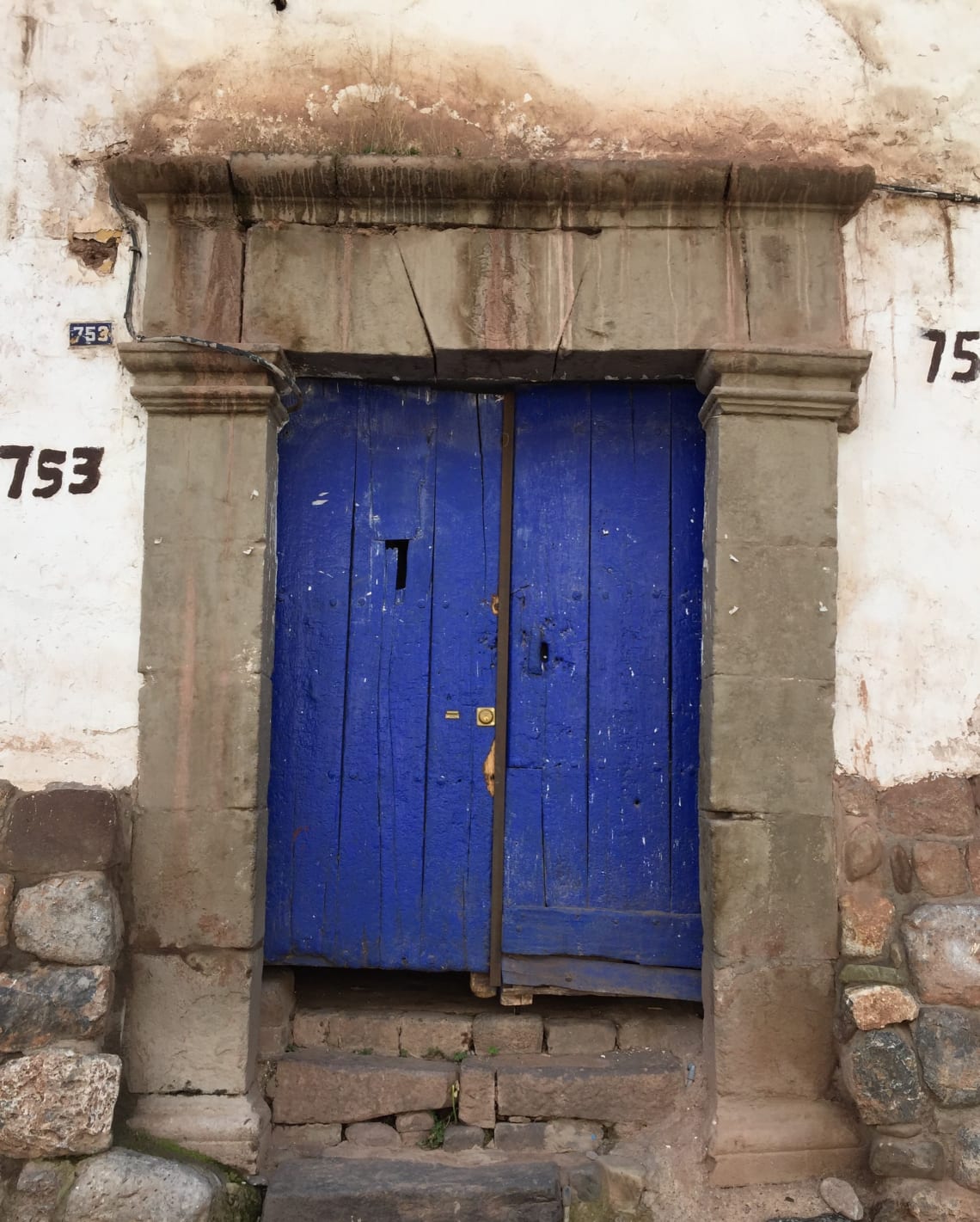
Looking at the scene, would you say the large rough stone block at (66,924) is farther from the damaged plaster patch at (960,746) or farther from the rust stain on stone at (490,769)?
the damaged plaster patch at (960,746)

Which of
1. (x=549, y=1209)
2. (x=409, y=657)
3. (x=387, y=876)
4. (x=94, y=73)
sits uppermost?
(x=94, y=73)

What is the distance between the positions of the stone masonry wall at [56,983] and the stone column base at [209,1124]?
15cm

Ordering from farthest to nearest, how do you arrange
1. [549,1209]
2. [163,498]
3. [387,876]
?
[387,876], [163,498], [549,1209]

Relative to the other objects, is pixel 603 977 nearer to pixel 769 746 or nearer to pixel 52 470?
pixel 769 746

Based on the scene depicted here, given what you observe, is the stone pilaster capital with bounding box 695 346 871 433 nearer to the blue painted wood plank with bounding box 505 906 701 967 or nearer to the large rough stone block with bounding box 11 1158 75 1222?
the blue painted wood plank with bounding box 505 906 701 967

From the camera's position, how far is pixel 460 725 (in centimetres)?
307

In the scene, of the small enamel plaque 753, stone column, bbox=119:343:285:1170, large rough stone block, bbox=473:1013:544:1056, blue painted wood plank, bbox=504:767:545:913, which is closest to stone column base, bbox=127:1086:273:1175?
stone column, bbox=119:343:285:1170

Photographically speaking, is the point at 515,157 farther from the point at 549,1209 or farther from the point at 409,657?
the point at 549,1209

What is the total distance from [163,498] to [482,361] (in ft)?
3.33

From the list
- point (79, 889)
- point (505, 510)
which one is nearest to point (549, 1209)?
point (79, 889)

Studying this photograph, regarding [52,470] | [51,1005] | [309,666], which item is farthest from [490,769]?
[52,470]

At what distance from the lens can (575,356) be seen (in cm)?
293

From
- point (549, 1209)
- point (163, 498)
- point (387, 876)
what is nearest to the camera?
point (549, 1209)

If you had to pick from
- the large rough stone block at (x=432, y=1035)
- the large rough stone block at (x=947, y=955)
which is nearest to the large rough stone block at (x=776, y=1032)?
the large rough stone block at (x=947, y=955)
